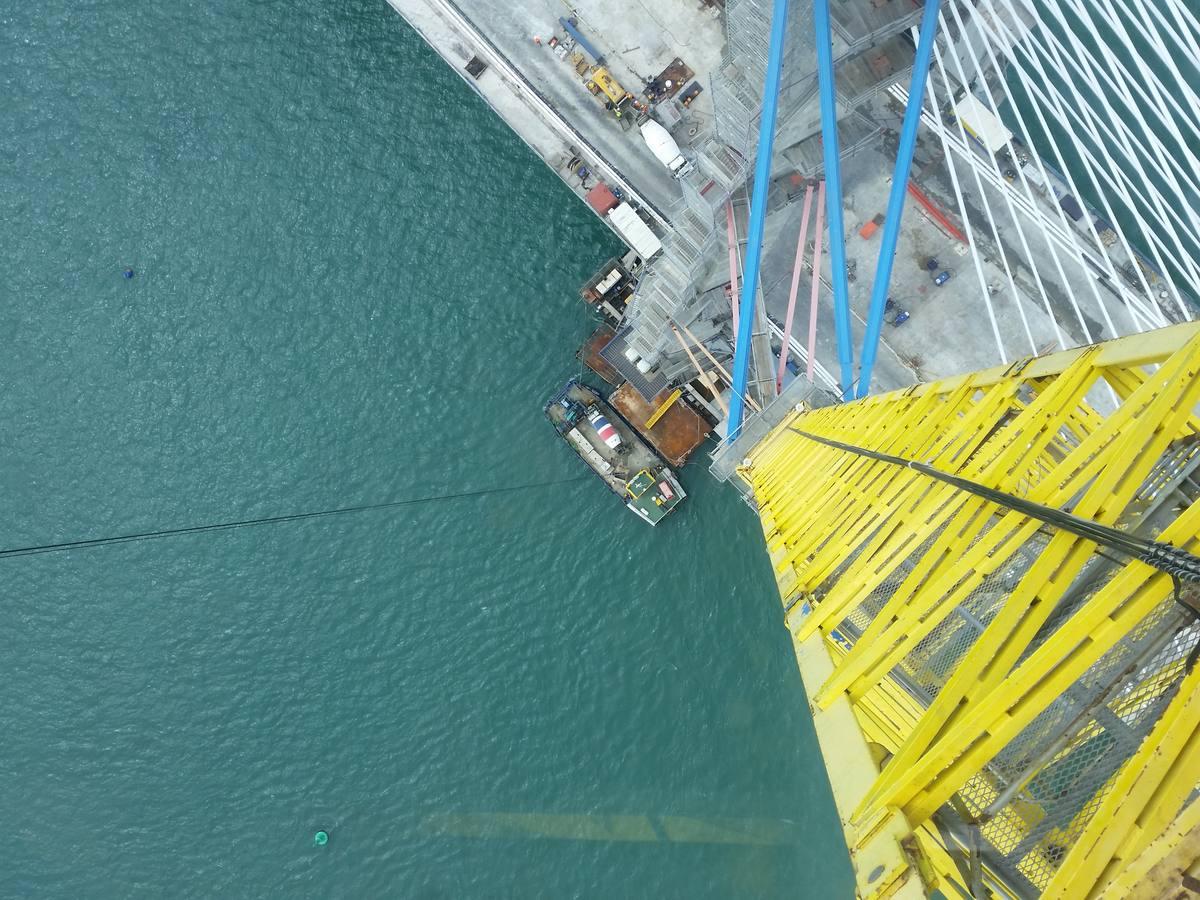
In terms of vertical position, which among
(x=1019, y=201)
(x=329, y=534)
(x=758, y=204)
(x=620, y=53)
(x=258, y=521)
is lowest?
(x=258, y=521)

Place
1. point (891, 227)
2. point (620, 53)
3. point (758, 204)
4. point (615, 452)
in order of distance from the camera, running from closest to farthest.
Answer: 1. point (891, 227)
2. point (758, 204)
3. point (620, 53)
4. point (615, 452)

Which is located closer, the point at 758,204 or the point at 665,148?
the point at 758,204

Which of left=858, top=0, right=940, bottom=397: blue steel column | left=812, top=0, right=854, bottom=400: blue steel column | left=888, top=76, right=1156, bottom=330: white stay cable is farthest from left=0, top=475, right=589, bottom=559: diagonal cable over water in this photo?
left=888, top=76, right=1156, bottom=330: white stay cable

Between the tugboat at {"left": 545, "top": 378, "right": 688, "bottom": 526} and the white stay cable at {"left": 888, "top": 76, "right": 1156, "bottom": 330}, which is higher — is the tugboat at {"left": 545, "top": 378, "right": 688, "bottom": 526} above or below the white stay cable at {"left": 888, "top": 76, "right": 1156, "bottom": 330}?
below

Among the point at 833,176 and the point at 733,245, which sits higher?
the point at 833,176

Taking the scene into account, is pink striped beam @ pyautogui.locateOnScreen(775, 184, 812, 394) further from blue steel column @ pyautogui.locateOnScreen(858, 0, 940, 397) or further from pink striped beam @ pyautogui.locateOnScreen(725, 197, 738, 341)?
blue steel column @ pyautogui.locateOnScreen(858, 0, 940, 397)

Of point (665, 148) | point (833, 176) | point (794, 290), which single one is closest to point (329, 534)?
point (665, 148)

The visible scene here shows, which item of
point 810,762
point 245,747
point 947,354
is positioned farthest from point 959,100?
point 245,747

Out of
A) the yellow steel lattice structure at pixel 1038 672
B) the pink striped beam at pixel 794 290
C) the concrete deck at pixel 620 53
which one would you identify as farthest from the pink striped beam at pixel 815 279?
the yellow steel lattice structure at pixel 1038 672

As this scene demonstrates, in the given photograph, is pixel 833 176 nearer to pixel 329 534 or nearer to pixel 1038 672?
pixel 1038 672
